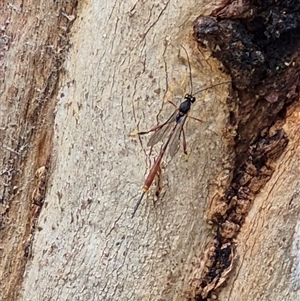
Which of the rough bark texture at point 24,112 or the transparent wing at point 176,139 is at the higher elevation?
the rough bark texture at point 24,112

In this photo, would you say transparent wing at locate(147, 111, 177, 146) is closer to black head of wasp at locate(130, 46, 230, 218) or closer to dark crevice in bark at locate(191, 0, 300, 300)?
black head of wasp at locate(130, 46, 230, 218)

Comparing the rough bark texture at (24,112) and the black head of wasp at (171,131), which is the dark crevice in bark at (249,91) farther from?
the rough bark texture at (24,112)

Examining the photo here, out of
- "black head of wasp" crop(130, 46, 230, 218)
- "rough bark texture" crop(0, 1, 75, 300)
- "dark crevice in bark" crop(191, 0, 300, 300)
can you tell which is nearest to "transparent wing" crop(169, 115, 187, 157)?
"black head of wasp" crop(130, 46, 230, 218)

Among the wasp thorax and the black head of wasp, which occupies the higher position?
the wasp thorax

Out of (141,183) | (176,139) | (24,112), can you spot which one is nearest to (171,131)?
(176,139)

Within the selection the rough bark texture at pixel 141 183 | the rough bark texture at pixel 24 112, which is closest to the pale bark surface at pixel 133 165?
the rough bark texture at pixel 141 183

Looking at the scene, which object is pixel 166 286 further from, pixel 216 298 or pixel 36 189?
pixel 36 189

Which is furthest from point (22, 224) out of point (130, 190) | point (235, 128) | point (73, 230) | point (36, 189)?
point (235, 128)

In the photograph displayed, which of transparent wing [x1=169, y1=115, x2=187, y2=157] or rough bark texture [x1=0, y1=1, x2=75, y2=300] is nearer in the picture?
transparent wing [x1=169, y1=115, x2=187, y2=157]
